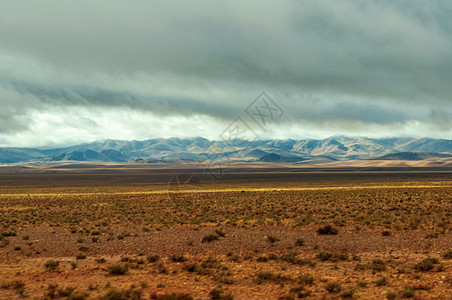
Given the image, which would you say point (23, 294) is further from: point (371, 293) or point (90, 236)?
point (371, 293)

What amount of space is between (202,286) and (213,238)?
796 centimetres

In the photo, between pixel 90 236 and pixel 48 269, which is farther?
pixel 90 236

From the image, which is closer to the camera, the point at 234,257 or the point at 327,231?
the point at 234,257

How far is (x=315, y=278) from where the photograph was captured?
12391mm

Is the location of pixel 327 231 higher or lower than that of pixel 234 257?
lower

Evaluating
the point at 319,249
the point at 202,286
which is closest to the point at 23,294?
the point at 202,286

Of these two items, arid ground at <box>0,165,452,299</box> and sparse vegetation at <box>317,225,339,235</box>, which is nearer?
arid ground at <box>0,165,452,299</box>

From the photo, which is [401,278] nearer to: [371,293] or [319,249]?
[371,293]

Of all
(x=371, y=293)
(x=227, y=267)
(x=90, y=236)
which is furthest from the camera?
(x=90, y=236)

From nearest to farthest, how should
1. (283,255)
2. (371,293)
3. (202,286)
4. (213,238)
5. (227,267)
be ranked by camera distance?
(371,293) → (202,286) → (227,267) → (283,255) → (213,238)

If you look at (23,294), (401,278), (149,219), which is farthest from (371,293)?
(149,219)

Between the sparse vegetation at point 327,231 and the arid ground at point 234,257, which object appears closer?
the arid ground at point 234,257

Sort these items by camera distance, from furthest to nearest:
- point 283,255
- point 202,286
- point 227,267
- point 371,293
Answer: point 283,255 → point 227,267 → point 202,286 → point 371,293

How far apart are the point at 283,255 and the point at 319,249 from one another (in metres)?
2.29
